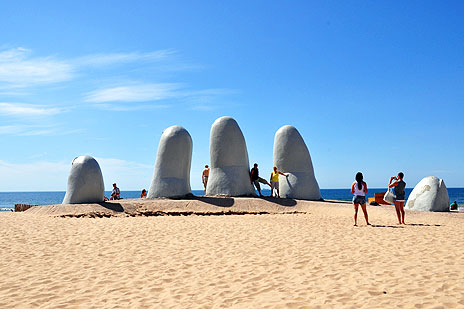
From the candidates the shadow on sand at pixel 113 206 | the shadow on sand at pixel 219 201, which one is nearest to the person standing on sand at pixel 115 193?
the shadow on sand at pixel 113 206

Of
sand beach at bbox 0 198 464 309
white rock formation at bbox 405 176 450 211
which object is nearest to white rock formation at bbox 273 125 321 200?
white rock formation at bbox 405 176 450 211

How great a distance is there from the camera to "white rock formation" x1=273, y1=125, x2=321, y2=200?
17000 millimetres

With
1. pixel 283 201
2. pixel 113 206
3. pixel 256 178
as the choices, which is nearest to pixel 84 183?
pixel 113 206

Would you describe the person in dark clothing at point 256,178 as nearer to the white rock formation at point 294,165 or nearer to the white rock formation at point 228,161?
the white rock formation at point 228,161

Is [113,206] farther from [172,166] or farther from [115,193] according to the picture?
[115,193]

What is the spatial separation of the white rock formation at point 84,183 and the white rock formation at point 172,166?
2051 mm

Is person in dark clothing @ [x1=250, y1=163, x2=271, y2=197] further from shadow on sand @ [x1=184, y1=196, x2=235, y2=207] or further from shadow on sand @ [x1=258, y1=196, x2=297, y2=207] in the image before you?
shadow on sand @ [x1=184, y1=196, x2=235, y2=207]

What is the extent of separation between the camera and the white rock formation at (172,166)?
639 inches

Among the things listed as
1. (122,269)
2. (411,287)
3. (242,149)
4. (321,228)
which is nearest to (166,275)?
(122,269)

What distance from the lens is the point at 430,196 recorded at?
44.5 feet

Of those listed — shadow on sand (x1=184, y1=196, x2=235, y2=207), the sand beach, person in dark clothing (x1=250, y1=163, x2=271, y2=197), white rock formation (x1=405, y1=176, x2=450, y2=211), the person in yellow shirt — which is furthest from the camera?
person in dark clothing (x1=250, y1=163, x2=271, y2=197)

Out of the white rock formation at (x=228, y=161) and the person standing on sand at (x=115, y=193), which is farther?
the person standing on sand at (x=115, y=193)

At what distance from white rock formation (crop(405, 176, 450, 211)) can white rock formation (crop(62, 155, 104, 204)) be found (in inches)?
439

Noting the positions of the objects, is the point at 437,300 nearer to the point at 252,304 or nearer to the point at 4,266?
the point at 252,304
